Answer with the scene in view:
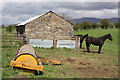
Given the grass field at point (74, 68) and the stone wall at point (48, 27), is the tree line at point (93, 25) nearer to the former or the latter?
the stone wall at point (48, 27)

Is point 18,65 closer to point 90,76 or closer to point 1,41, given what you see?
point 90,76

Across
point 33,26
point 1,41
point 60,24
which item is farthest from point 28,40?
point 60,24

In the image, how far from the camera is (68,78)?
795 centimetres

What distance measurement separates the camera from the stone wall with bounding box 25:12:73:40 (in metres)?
24.2

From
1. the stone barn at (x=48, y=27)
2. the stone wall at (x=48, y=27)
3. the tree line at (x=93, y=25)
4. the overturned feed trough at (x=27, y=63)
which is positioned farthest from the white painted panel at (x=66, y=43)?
the tree line at (x=93, y=25)

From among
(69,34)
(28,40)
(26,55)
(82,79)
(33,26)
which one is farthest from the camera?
(69,34)

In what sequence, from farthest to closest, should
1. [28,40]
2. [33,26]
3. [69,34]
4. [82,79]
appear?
[69,34]
[33,26]
[28,40]
[82,79]

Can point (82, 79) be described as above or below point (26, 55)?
below

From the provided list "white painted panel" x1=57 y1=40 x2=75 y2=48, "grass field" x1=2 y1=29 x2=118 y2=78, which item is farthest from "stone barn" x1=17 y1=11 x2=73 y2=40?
"grass field" x1=2 y1=29 x2=118 y2=78

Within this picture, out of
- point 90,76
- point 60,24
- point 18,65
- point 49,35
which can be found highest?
point 60,24

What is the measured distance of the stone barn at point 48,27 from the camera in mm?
24109

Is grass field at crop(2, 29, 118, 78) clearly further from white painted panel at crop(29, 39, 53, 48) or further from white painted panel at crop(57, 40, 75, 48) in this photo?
white painted panel at crop(57, 40, 75, 48)

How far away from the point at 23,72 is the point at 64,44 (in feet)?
43.6

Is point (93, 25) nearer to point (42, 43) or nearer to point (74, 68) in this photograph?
point (42, 43)
